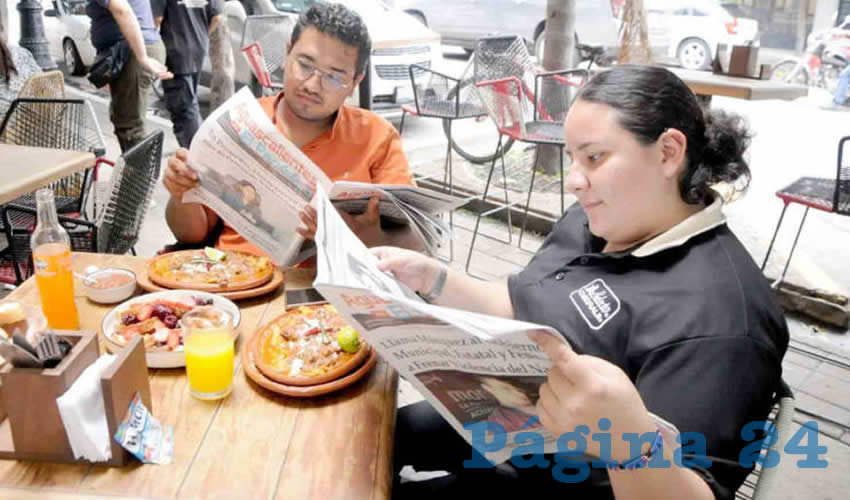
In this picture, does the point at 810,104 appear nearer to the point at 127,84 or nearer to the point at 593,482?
the point at 127,84

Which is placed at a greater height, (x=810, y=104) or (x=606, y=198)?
(x=606, y=198)

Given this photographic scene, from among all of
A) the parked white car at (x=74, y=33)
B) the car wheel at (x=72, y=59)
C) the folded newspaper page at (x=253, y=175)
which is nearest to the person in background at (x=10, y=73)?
the folded newspaper page at (x=253, y=175)

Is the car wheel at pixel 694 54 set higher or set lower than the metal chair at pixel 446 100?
lower

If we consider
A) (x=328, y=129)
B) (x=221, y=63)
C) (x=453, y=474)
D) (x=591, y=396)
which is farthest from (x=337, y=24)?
(x=221, y=63)

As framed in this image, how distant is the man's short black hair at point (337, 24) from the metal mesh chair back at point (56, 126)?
1.60 meters

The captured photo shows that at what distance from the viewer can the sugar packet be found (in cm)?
92

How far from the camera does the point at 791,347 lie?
A: 2.90m

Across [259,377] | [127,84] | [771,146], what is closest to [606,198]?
[259,377]

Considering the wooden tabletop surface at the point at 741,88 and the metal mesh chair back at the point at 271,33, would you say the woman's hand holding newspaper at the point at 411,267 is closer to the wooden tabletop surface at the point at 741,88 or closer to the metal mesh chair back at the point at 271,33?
the wooden tabletop surface at the point at 741,88

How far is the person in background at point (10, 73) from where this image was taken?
136 inches

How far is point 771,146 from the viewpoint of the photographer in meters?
5.99

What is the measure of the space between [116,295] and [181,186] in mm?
334

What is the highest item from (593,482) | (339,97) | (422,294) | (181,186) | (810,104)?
(339,97)

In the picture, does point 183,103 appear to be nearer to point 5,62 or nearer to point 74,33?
point 5,62
